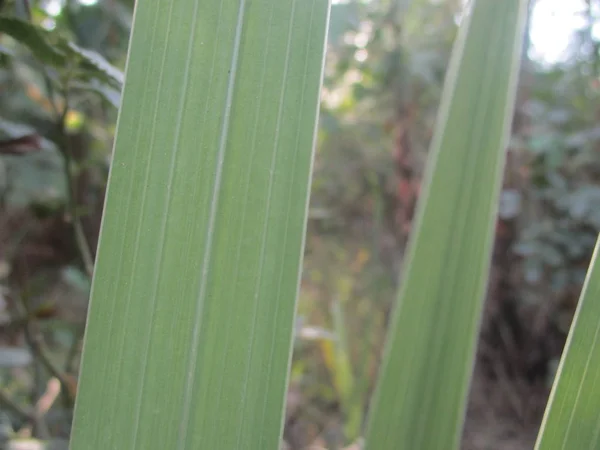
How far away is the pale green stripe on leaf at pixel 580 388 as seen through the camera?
208 mm

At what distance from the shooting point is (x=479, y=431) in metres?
1.17

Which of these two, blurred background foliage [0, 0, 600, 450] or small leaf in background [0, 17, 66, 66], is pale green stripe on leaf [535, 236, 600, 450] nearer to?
small leaf in background [0, 17, 66, 66]

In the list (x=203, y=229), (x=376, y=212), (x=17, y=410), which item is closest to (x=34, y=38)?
(x=203, y=229)

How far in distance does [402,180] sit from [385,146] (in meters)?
0.13

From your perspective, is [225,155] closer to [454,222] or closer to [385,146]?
[454,222]

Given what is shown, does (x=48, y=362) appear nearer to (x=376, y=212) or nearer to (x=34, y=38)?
(x=34, y=38)

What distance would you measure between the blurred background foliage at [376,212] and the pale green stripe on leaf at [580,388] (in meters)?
0.49

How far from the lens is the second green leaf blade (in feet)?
0.74

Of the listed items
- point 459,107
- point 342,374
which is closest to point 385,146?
point 342,374

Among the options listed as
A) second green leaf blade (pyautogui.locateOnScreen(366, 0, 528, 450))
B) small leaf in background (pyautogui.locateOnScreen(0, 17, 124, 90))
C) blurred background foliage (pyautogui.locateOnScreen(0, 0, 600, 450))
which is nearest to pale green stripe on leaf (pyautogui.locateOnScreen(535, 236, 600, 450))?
second green leaf blade (pyautogui.locateOnScreen(366, 0, 528, 450))

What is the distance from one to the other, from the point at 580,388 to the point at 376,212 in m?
1.06

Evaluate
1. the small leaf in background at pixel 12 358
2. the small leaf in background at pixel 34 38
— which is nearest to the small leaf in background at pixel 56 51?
the small leaf in background at pixel 34 38

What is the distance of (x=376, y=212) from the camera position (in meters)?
1.27

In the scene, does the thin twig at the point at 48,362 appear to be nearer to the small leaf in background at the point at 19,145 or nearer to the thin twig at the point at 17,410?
the thin twig at the point at 17,410
